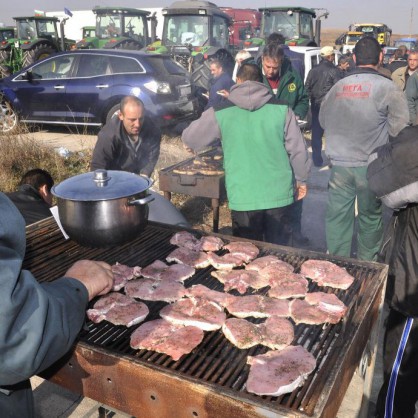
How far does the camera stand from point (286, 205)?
13.3 ft

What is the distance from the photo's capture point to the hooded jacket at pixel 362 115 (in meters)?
4.30

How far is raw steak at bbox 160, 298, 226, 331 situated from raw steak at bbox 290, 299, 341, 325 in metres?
0.39

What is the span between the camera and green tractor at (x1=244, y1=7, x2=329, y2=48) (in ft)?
49.1

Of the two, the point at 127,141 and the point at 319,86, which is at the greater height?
the point at 319,86

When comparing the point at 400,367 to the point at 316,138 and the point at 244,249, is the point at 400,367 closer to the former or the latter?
the point at 244,249

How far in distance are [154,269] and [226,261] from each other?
478 millimetres

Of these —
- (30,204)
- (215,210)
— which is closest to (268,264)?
(30,204)

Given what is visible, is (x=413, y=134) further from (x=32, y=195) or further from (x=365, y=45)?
(x=32, y=195)

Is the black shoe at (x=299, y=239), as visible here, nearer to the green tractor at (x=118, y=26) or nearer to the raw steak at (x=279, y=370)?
the raw steak at (x=279, y=370)

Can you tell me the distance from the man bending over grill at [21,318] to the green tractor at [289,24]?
586 inches

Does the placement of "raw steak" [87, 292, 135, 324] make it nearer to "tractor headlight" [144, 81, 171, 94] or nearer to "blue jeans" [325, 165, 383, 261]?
"blue jeans" [325, 165, 383, 261]

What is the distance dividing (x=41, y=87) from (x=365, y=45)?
8534mm

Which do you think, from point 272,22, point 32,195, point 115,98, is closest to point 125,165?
point 32,195

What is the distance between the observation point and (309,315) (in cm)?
225
